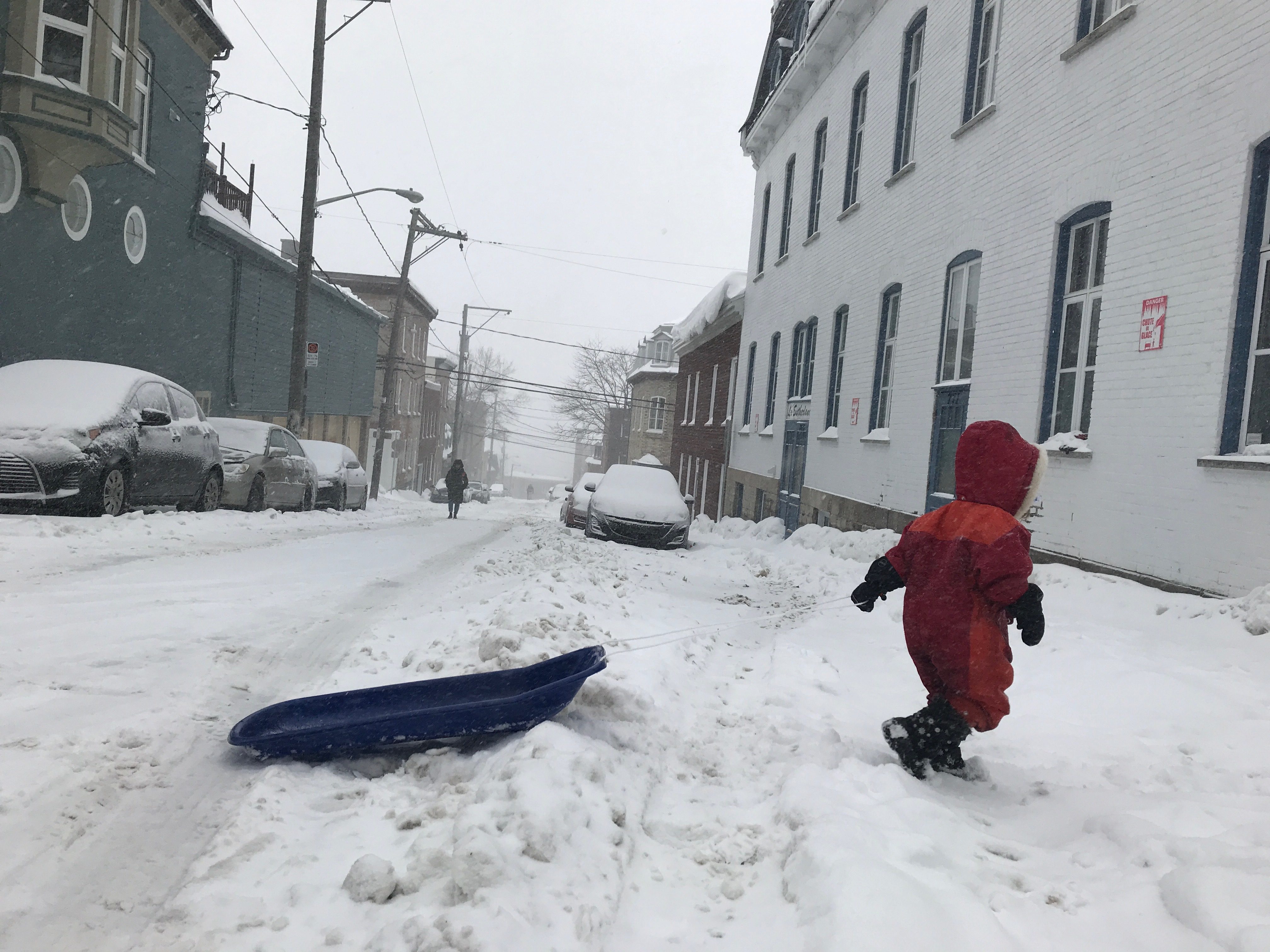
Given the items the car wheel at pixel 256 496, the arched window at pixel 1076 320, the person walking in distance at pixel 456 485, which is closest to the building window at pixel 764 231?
the person walking in distance at pixel 456 485

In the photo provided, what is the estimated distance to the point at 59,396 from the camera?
8852 millimetres

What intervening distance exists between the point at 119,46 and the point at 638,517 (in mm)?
12191

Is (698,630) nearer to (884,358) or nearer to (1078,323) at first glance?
(1078,323)

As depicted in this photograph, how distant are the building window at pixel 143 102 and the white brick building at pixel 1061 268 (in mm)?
13189

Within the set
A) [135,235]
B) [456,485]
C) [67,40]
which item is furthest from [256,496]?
[456,485]

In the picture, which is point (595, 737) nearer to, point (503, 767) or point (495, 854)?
point (503, 767)

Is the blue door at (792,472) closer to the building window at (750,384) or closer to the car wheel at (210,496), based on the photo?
the building window at (750,384)

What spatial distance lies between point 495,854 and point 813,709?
8.72 ft

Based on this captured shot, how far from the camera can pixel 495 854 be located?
2.58 meters

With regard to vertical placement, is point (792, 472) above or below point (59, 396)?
below

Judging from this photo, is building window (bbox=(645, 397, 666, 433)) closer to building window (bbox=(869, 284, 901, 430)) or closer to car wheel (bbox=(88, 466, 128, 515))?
building window (bbox=(869, 284, 901, 430))

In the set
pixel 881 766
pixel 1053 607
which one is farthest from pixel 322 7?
pixel 881 766

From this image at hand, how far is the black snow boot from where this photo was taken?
377 centimetres

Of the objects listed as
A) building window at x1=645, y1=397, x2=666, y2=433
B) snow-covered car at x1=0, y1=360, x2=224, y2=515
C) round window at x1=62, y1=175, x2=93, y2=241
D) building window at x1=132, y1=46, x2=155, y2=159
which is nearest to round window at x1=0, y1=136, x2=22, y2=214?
round window at x1=62, y1=175, x2=93, y2=241
